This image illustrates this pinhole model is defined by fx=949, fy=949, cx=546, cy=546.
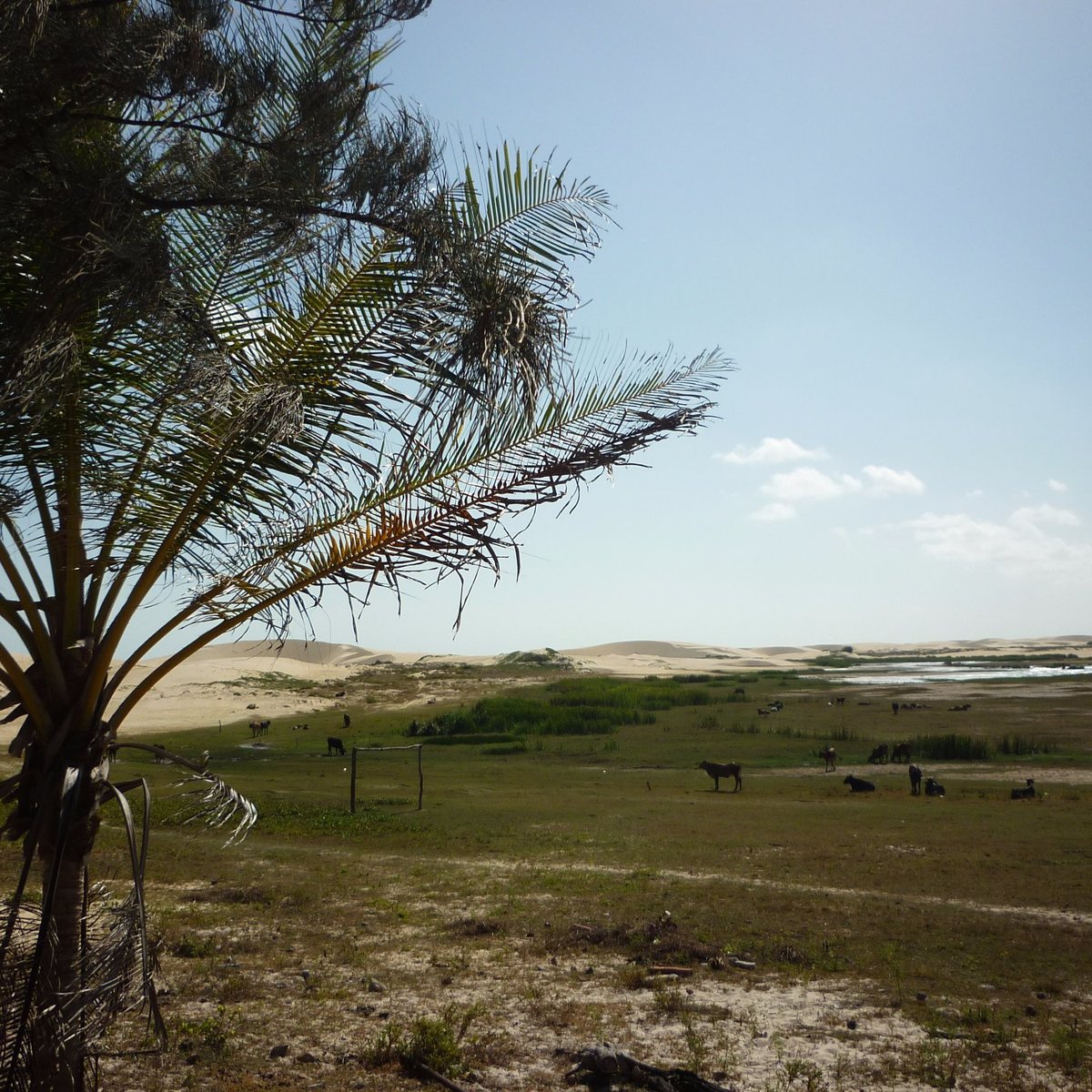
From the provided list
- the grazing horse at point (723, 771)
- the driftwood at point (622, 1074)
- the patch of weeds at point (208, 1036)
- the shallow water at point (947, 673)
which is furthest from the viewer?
the shallow water at point (947, 673)

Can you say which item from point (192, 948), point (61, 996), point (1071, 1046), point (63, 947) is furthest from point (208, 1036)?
point (1071, 1046)

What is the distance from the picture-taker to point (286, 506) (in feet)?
17.0

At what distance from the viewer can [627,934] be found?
966cm

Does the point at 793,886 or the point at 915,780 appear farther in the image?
the point at 915,780

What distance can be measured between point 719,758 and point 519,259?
88.3 feet

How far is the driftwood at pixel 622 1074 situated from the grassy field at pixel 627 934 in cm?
27

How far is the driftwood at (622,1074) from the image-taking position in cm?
581

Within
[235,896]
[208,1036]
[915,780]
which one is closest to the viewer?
[208,1036]

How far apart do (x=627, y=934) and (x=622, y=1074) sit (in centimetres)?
370

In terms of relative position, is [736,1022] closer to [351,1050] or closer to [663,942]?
[663,942]

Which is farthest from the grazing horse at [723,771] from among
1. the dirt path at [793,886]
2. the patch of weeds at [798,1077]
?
the patch of weeds at [798,1077]

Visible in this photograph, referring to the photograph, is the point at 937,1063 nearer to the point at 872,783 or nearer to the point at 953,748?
the point at 872,783

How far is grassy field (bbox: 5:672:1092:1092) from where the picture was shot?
21.4 feet

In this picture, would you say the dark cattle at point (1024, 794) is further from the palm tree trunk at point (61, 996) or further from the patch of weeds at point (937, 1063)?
the palm tree trunk at point (61, 996)
